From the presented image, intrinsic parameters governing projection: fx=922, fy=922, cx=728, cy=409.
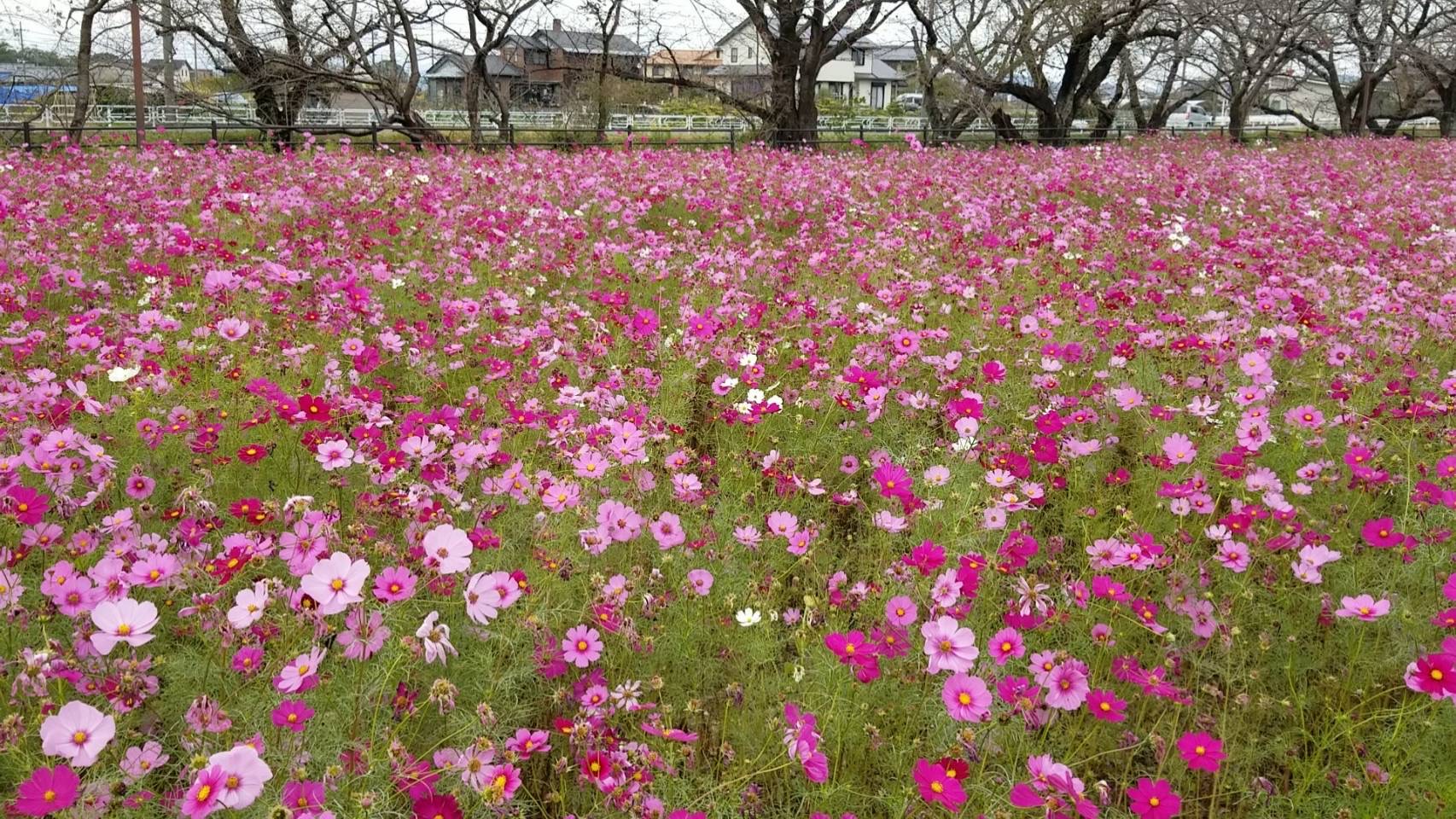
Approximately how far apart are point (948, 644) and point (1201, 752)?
446 millimetres

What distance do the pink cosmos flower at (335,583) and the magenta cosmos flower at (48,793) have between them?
0.39 meters

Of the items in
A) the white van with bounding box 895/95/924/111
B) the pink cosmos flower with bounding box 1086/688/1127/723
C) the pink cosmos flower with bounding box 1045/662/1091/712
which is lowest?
the pink cosmos flower with bounding box 1086/688/1127/723

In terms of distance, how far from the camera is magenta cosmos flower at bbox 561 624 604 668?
5.90ft

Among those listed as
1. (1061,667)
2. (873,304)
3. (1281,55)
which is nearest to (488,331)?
(873,304)

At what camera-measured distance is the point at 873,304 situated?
4730 mm

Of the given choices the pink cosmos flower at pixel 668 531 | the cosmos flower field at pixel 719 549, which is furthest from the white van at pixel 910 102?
the pink cosmos flower at pixel 668 531

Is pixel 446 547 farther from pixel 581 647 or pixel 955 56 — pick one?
pixel 955 56

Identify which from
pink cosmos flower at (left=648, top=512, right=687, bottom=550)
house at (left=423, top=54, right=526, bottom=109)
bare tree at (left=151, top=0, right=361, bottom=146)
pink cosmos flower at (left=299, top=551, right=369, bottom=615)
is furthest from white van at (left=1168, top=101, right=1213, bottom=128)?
pink cosmos flower at (left=299, top=551, right=369, bottom=615)

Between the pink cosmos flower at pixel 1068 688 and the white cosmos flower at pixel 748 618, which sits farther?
the white cosmos flower at pixel 748 618

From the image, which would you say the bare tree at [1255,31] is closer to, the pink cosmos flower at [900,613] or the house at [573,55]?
the house at [573,55]

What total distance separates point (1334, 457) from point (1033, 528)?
3.95 ft

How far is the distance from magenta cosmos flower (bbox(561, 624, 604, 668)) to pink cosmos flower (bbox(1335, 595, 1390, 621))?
147cm

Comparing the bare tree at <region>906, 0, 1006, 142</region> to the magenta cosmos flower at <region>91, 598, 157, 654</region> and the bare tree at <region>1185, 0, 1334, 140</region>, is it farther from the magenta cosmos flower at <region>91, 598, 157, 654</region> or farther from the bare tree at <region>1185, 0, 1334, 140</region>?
the magenta cosmos flower at <region>91, 598, 157, 654</region>

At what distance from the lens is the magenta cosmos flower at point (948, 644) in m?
1.68
